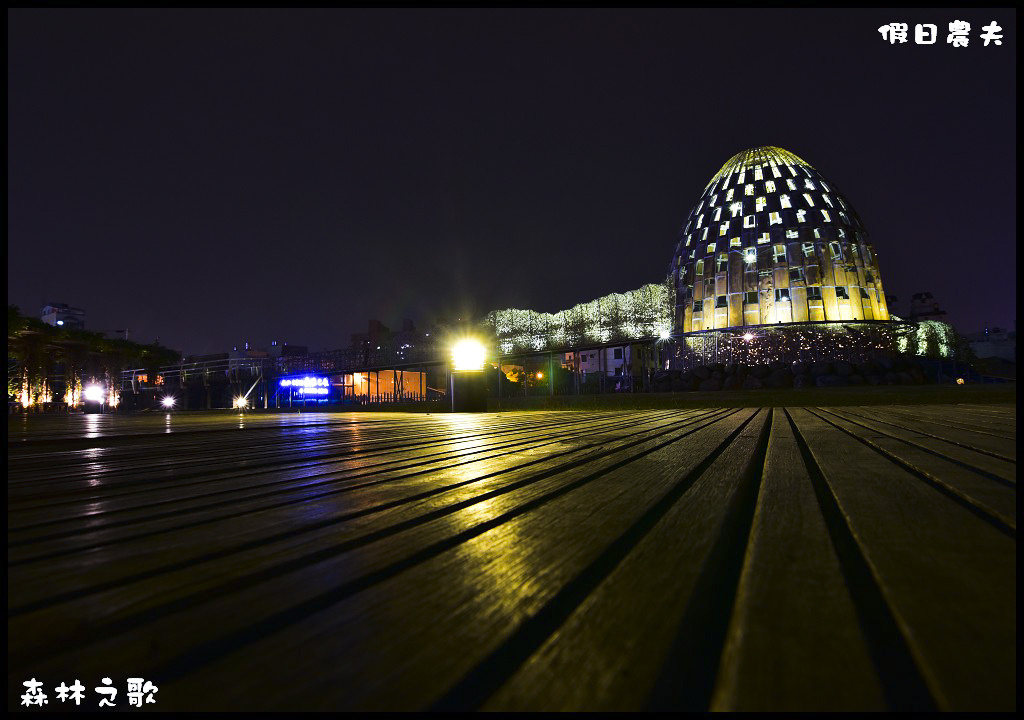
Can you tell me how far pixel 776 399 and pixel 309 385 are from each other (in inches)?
1310

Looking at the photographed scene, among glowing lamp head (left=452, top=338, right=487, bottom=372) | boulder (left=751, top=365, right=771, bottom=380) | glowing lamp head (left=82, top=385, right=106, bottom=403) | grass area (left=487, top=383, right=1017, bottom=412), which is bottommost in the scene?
glowing lamp head (left=82, top=385, right=106, bottom=403)

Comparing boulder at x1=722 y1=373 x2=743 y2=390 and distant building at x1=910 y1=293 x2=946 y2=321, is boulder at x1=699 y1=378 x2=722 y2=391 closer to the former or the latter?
boulder at x1=722 y1=373 x2=743 y2=390

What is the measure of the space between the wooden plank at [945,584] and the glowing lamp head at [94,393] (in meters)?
36.8

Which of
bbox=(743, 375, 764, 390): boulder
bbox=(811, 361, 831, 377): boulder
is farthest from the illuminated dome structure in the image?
bbox=(743, 375, 764, 390): boulder

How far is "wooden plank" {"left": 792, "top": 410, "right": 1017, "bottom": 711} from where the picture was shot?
55 cm

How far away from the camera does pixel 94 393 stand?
31.4m

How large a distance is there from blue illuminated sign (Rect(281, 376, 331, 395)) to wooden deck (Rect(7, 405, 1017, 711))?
1525 inches

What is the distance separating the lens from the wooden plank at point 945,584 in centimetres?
55

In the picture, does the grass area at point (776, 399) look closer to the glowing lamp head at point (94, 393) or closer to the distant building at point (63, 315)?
the glowing lamp head at point (94, 393)

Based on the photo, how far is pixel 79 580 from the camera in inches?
35.3

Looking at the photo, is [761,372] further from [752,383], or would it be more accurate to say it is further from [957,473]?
[957,473]

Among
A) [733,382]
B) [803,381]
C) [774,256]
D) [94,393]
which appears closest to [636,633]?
[733,382]

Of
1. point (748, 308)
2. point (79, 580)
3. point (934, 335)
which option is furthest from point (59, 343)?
point (934, 335)

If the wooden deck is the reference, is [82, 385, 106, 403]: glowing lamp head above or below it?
below
